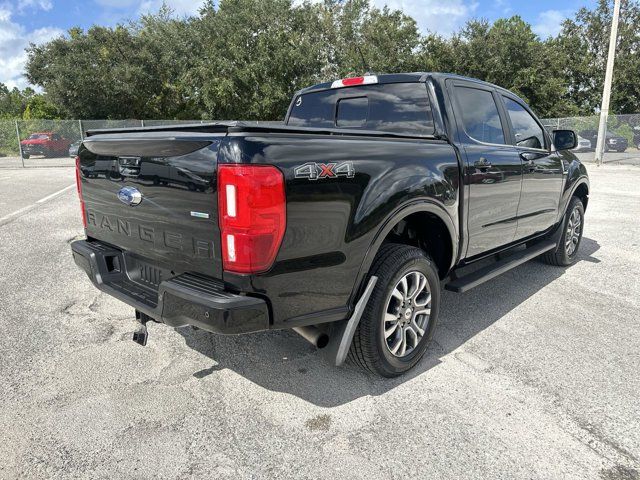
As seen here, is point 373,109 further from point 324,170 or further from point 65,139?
point 65,139

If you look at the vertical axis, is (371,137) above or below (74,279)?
above

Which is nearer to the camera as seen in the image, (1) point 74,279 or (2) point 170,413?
(2) point 170,413

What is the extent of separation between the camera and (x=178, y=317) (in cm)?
230

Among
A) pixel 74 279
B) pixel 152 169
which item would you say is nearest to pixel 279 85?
pixel 74 279

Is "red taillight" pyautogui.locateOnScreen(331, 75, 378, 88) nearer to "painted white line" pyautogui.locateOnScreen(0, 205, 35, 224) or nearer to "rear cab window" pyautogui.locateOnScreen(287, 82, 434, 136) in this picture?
"rear cab window" pyautogui.locateOnScreen(287, 82, 434, 136)

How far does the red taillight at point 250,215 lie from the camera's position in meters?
2.05

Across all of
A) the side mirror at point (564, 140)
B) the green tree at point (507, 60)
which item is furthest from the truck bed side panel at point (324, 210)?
the green tree at point (507, 60)

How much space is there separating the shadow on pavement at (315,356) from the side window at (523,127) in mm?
1468

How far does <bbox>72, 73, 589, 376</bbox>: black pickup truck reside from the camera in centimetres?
214

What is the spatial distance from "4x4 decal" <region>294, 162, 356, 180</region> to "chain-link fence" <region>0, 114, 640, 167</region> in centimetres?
2204

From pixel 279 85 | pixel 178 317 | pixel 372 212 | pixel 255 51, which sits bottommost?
pixel 178 317

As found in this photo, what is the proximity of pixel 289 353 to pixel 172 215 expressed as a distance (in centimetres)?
138

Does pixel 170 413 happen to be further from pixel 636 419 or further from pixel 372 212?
pixel 636 419

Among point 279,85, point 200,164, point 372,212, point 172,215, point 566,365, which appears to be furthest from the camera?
point 279,85
